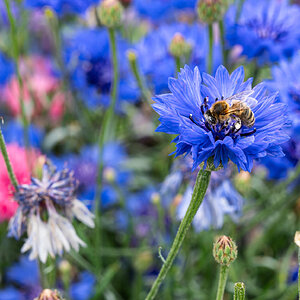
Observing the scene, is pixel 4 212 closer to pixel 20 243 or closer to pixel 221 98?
pixel 20 243

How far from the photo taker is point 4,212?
78 centimetres

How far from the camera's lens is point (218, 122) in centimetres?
52

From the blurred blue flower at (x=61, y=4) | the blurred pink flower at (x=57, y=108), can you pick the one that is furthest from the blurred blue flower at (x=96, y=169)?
the blurred blue flower at (x=61, y=4)

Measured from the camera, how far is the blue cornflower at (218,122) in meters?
0.46

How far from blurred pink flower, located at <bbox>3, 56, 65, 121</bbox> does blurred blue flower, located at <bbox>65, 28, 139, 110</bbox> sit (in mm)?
94

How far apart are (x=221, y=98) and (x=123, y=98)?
0.48 metres

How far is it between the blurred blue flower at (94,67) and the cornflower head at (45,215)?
0.45 metres

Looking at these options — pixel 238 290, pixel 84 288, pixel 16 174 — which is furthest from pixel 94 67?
pixel 238 290

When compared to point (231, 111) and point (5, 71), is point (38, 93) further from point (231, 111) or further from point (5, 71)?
point (231, 111)

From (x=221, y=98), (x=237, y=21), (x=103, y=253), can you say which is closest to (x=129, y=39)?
(x=237, y=21)

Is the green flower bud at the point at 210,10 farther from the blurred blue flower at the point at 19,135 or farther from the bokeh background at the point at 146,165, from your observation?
the blurred blue flower at the point at 19,135

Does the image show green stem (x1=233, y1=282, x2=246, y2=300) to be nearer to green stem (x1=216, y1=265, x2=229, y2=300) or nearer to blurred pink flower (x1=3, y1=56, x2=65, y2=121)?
green stem (x1=216, y1=265, x2=229, y2=300)

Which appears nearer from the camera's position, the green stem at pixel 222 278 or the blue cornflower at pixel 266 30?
the green stem at pixel 222 278

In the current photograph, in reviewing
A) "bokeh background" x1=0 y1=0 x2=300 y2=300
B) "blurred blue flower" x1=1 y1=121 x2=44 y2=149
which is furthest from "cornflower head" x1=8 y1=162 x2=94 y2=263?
"blurred blue flower" x1=1 y1=121 x2=44 y2=149
